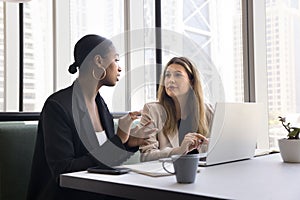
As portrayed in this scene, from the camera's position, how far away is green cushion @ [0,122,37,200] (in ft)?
5.53

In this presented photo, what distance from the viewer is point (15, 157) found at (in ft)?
5.64

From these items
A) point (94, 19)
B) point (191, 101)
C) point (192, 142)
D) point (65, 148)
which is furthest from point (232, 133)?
point (94, 19)

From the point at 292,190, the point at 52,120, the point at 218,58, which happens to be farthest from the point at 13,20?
the point at 292,190

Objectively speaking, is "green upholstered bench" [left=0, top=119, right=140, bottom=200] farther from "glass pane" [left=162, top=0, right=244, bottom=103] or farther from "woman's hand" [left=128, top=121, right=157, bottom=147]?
"glass pane" [left=162, top=0, right=244, bottom=103]

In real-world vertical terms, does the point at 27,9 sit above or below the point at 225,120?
above

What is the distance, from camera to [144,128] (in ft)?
5.12

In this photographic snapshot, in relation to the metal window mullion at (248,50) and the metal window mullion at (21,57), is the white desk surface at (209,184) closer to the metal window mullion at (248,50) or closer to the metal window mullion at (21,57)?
the metal window mullion at (21,57)

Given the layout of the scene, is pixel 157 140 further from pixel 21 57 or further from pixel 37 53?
pixel 37 53

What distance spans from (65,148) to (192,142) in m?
0.51

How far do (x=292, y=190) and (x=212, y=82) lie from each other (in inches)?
33.9

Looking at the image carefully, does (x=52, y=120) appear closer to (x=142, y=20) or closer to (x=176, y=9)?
(x=142, y=20)

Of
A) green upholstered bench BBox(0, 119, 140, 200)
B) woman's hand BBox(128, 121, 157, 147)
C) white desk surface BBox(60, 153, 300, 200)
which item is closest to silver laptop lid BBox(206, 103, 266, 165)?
white desk surface BBox(60, 153, 300, 200)

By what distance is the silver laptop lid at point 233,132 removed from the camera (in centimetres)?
143

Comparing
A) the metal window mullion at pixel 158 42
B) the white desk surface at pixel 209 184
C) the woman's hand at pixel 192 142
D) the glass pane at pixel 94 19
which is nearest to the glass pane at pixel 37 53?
the glass pane at pixel 94 19
